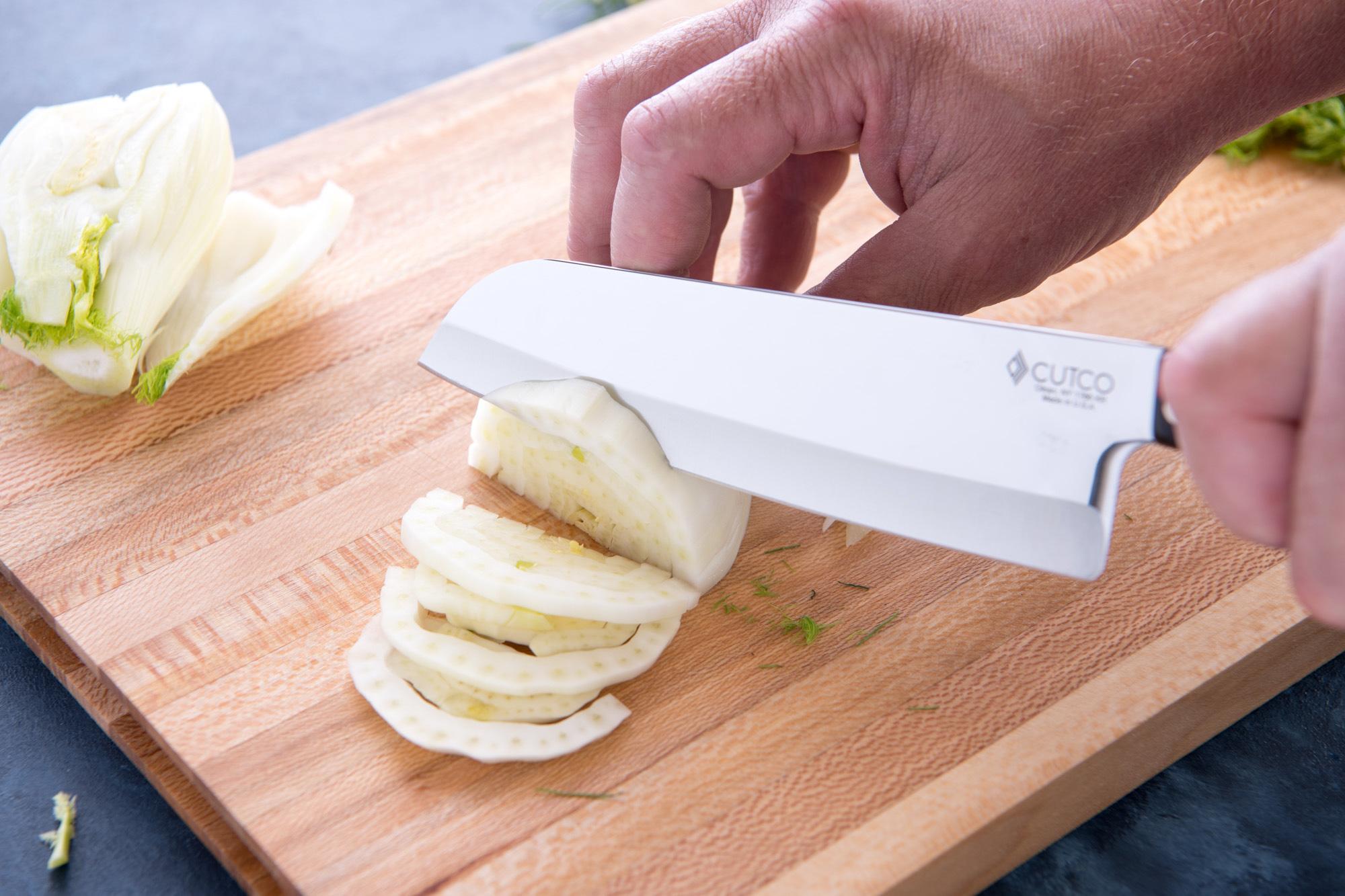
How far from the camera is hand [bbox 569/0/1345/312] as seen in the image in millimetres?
1728

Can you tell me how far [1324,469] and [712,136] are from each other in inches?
37.9

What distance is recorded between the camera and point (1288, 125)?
105 inches

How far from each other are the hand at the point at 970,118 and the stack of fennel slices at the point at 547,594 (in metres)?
0.35

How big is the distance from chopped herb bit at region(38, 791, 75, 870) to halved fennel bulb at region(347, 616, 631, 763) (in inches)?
18.0

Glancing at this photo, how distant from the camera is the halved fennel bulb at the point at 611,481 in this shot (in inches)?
66.1

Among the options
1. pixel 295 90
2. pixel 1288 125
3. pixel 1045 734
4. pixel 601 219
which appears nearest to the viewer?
pixel 1045 734

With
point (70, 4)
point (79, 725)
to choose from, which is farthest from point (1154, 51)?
point (70, 4)

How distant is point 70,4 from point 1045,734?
159 inches

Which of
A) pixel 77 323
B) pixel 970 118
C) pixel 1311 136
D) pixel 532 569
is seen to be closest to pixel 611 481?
pixel 532 569

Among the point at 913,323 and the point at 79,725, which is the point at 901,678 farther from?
the point at 79,725

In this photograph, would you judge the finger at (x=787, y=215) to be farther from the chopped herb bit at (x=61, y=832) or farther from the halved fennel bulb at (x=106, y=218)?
the chopped herb bit at (x=61, y=832)

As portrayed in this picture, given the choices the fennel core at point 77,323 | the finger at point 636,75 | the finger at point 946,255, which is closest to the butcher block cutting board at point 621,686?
the fennel core at point 77,323

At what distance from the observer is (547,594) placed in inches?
63.2

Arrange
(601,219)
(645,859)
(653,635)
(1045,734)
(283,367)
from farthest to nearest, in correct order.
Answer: (283,367)
(601,219)
(653,635)
(1045,734)
(645,859)
